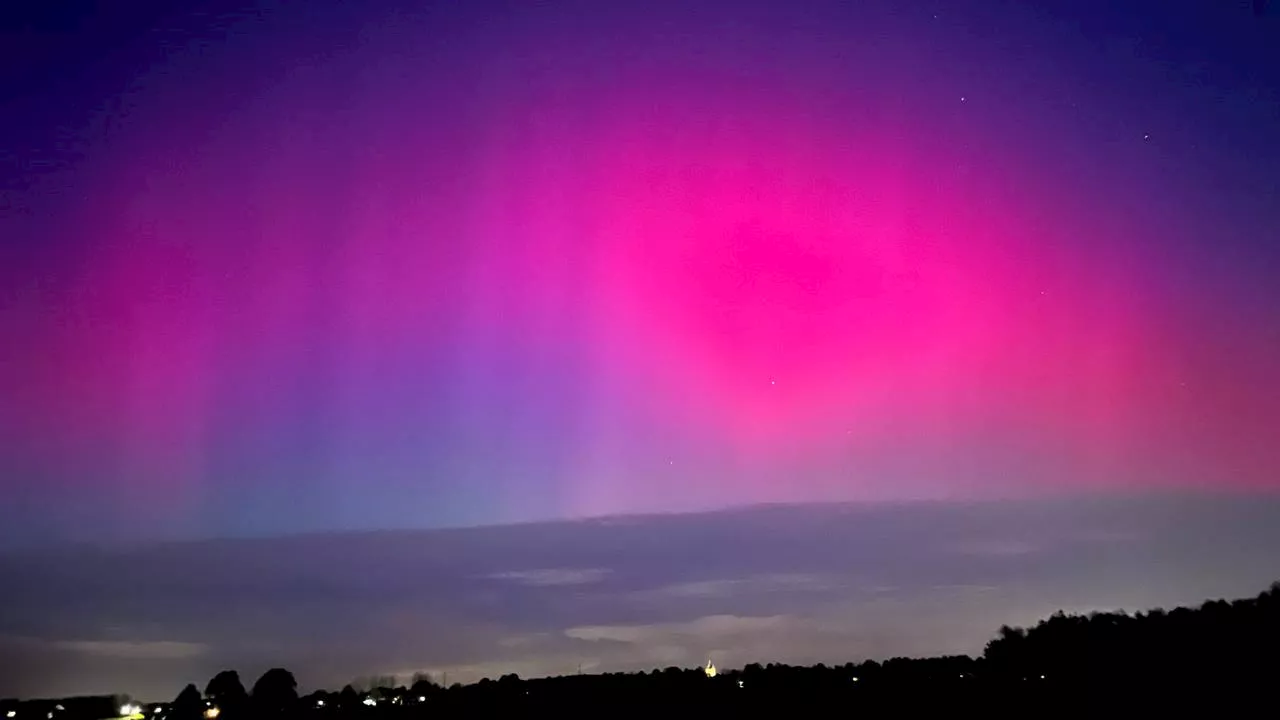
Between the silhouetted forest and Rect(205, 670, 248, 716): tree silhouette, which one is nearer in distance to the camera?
the silhouetted forest

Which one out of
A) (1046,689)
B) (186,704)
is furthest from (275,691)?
(1046,689)

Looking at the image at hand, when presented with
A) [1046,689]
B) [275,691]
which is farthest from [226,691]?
[1046,689]

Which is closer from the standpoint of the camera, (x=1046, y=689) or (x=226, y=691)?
(x=1046, y=689)

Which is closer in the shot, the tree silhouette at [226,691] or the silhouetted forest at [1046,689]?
the silhouetted forest at [1046,689]

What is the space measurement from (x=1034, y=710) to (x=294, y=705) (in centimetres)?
6224

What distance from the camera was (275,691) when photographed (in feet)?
315

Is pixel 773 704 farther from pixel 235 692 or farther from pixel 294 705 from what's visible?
pixel 235 692

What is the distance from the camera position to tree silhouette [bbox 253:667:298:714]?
306 ft

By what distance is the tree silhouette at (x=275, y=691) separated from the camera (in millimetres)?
93375

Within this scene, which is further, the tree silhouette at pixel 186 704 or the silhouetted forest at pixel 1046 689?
the tree silhouette at pixel 186 704

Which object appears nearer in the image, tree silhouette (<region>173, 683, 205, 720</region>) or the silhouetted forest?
the silhouetted forest

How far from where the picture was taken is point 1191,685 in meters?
56.6

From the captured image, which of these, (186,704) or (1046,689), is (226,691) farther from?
(1046,689)

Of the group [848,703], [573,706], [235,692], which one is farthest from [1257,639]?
[235,692]
